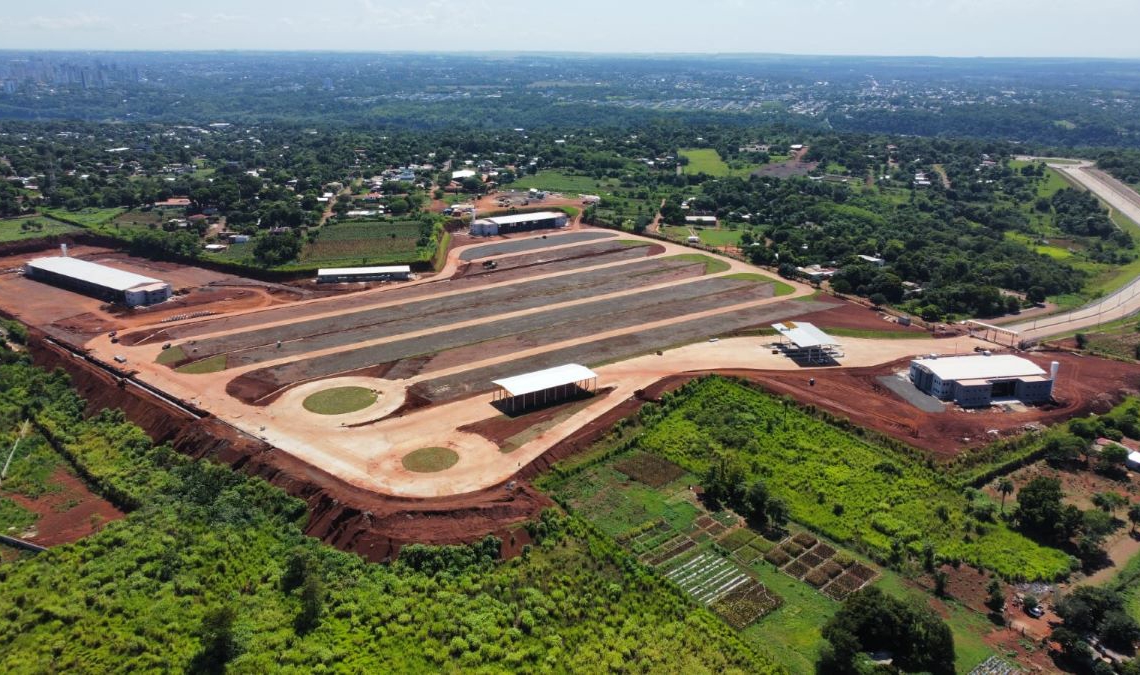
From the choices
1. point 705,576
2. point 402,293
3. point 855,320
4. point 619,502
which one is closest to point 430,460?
point 619,502

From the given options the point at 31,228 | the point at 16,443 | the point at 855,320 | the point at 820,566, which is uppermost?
the point at 31,228

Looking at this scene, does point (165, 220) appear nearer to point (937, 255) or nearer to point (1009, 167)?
point (937, 255)

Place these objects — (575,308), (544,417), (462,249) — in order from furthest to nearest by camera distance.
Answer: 1. (462,249)
2. (575,308)
3. (544,417)

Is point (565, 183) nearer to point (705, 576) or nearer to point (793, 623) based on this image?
point (705, 576)

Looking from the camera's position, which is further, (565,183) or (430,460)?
(565,183)

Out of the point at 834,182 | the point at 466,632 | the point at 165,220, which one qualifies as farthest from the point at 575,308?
the point at 834,182

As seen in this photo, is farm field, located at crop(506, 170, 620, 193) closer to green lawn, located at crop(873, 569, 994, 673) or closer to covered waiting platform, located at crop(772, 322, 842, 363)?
covered waiting platform, located at crop(772, 322, 842, 363)

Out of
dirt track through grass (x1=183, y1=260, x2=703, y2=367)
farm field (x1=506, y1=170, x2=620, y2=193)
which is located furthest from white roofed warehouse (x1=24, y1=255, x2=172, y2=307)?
farm field (x1=506, y1=170, x2=620, y2=193)
